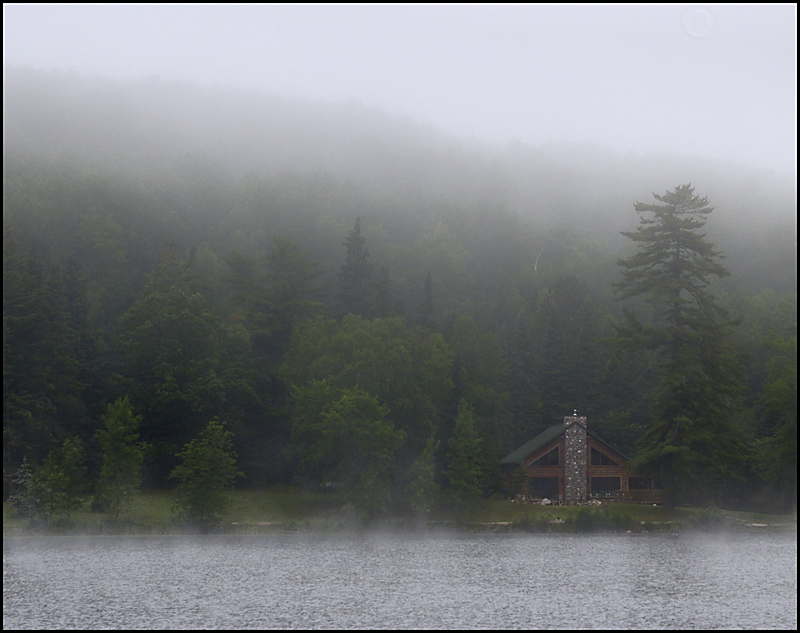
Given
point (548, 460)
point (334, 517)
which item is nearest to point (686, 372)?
point (548, 460)

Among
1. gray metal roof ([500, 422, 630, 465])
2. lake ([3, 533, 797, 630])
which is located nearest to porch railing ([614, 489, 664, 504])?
gray metal roof ([500, 422, 630, 465])

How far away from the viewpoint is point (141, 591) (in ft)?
101

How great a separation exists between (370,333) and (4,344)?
2949cm

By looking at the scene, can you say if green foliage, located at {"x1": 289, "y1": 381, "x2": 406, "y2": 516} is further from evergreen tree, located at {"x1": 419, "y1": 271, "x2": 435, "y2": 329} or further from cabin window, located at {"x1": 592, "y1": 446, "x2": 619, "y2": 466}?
evergreen tree, located at {"x1": 419, "y1": 271, "x2": 435, "y2": 329}

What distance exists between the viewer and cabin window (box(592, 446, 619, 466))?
82.3 meters

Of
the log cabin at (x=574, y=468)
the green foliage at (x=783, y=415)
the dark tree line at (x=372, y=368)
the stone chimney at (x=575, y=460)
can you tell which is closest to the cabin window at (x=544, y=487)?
the log cabin at (x=574, y=468)

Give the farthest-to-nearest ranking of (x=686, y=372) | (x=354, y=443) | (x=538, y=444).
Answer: (x=538, y=444), (x=354, y=443), (x=686, y=372)

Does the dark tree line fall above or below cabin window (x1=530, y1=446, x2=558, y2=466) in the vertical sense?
above

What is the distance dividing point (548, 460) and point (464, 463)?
48.2 feet

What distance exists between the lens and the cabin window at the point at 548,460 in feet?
268

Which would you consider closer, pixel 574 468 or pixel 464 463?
pixel 464 463

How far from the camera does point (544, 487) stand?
81.6 metres

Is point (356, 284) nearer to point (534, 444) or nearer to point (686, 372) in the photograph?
point (534, 444)

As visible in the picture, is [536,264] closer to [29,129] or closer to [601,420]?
[601,420]
